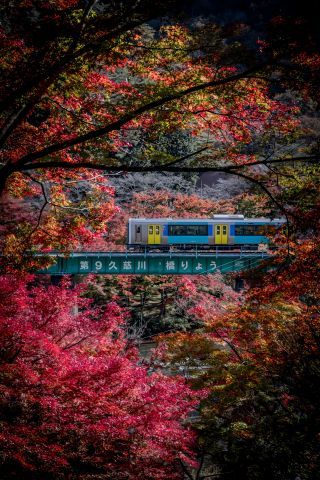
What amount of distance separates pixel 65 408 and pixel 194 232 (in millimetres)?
20867

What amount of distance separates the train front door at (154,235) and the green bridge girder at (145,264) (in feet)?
9.53

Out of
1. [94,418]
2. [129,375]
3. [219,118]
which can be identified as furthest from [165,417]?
[219,118]

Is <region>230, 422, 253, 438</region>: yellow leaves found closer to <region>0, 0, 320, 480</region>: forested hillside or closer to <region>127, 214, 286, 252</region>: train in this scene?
<region>0, 0, 320, 480</region>: forested hillside

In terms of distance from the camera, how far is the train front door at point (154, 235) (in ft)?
84.2

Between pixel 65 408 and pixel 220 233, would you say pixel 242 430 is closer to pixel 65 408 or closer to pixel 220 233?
pixel 65 408

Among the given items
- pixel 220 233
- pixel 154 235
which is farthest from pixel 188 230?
pixel 154 235

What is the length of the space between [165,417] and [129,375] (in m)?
1.16

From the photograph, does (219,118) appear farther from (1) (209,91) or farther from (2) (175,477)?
(2) (175,477)

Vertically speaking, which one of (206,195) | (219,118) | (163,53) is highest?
(206,195)

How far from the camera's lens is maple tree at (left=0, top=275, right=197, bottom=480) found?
5727 millimetres

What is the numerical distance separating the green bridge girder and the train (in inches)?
93.4

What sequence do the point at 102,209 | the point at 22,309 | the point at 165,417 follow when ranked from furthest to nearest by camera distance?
the point at 102,209, the point at 165,417, the point at 22,309

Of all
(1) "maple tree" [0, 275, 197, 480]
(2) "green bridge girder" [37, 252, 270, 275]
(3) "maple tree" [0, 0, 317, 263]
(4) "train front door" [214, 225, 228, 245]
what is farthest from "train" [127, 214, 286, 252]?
(3) "maple tree" [0, 0, 317, 263]

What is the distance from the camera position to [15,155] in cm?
675
